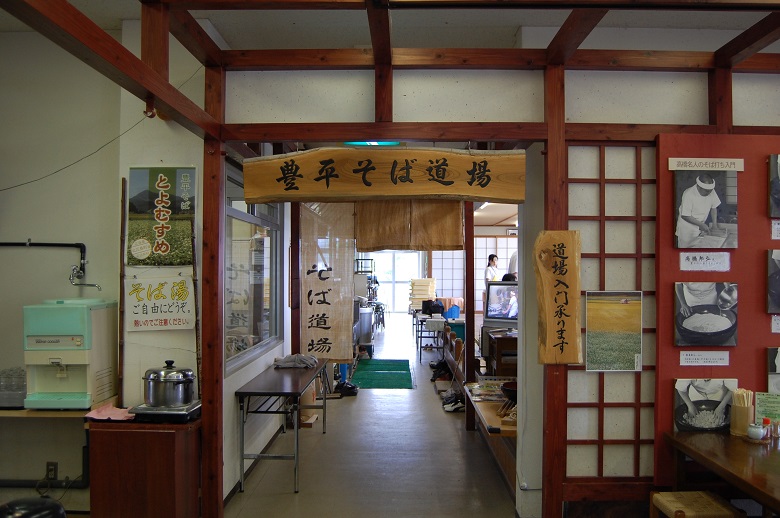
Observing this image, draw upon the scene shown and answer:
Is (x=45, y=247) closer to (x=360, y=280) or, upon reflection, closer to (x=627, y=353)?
(x=627, y=353)

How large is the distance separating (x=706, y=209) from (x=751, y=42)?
100 centimetres

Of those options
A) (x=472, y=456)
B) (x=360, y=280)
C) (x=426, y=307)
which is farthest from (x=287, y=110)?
(x=426, y=307)

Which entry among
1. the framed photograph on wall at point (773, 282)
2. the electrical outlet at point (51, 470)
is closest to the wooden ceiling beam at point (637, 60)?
the framed photograph on wall at point (773, 282)

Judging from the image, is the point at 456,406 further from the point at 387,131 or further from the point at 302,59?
the point at 302,59

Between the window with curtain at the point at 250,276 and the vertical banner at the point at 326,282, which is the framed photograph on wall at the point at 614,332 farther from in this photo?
the vertical banner at the point at 326,282

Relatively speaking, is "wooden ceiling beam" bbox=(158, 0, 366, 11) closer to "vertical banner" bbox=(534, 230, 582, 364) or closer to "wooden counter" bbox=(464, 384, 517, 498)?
"vertical banner" bbox=(534, 230, 582, 364)

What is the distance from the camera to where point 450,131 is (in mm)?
3055

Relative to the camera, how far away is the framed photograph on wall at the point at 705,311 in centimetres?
294

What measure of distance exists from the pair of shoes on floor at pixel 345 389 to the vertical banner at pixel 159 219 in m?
4.13

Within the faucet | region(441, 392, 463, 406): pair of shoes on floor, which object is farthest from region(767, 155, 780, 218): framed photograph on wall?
the faucet

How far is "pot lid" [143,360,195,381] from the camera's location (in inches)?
123

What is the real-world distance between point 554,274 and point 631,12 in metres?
1.95

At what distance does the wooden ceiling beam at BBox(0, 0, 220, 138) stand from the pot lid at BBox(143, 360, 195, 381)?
164 centimetres

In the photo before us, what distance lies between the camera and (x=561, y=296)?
9.65 feet
